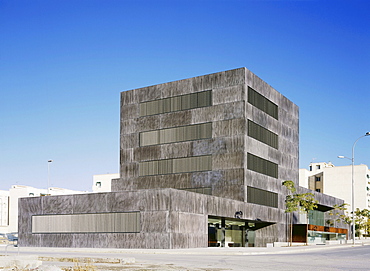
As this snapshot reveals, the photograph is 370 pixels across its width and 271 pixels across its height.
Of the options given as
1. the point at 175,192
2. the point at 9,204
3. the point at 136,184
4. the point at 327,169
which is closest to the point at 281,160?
the point at 136,184

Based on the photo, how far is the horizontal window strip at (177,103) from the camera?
64500 mm

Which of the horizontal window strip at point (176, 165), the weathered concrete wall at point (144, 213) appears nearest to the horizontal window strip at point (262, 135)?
the horizontal window strip at point (176, 165)

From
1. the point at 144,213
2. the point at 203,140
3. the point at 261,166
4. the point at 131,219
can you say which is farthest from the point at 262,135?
the point at 131,219

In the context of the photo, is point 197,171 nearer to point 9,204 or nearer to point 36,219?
point 36,219

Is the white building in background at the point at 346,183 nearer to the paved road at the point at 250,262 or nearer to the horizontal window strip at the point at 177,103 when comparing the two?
the horizontal window strip at the point at 177,103

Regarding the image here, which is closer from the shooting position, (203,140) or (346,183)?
(203,140)

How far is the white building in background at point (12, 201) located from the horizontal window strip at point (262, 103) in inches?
4398

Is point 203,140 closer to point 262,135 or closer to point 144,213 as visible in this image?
point 262,135

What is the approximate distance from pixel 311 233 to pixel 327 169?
289ft

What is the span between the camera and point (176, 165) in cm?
6538

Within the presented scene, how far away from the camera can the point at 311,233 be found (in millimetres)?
78438

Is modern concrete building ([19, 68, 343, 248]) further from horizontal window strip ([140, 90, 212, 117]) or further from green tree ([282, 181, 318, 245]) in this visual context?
green tree ([282, 181, 318, 245])

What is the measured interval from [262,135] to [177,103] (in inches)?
444

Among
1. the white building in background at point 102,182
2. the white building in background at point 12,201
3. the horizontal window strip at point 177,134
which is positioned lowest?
the white building in background at point 12,201
